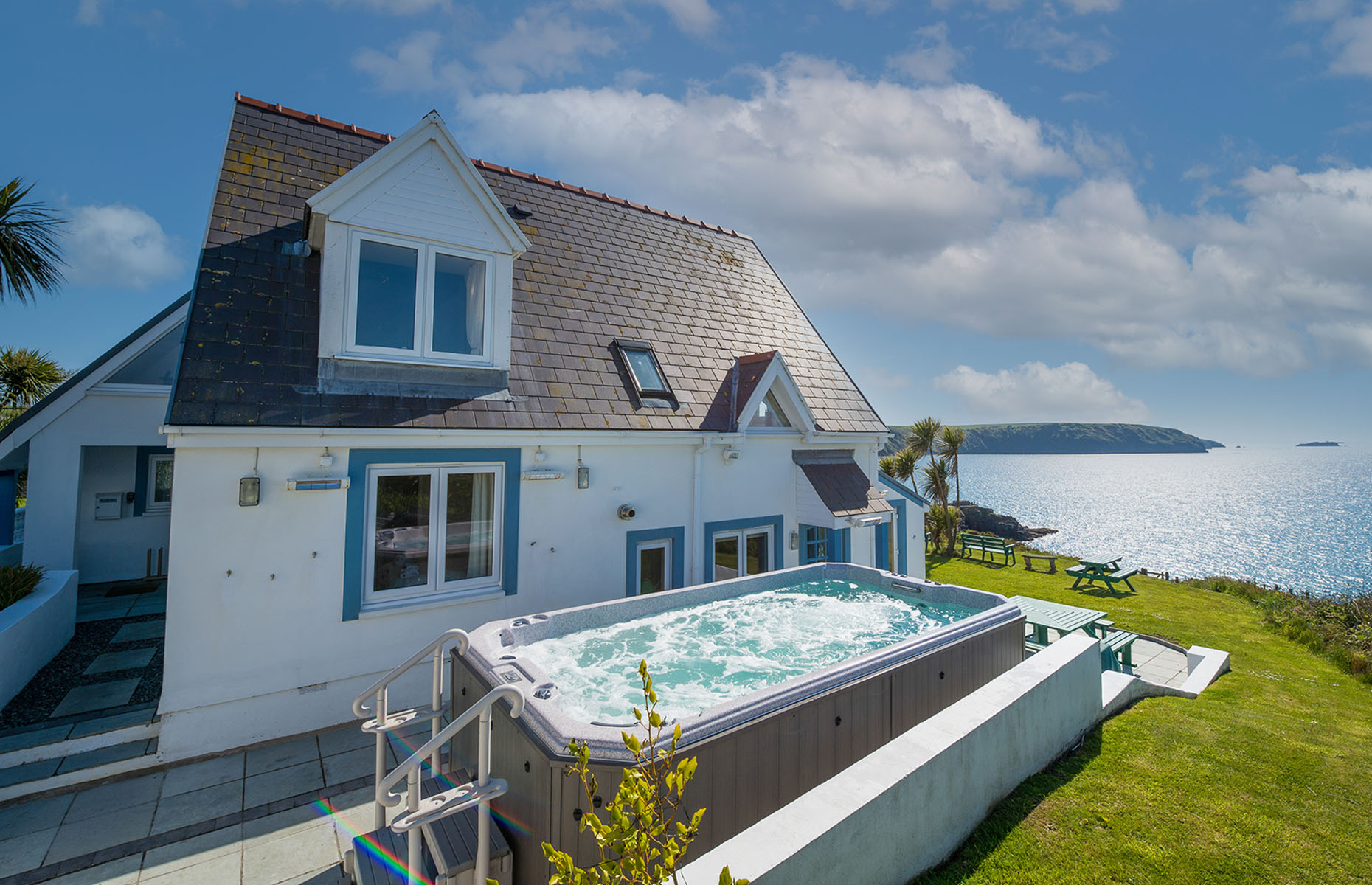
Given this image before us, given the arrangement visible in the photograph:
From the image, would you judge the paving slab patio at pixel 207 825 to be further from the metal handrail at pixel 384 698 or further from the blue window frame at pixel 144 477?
the blue window frame at pixel 144 477

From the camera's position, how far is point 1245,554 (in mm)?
41906

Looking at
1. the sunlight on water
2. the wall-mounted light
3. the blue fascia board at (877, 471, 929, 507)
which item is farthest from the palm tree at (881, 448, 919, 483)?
the wall-mounted light

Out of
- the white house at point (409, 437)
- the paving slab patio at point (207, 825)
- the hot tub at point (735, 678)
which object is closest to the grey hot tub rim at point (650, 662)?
the hot tub at point (735, 678)

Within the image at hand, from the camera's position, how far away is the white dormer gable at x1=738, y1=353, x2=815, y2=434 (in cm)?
1086

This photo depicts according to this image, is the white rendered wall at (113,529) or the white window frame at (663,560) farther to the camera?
the white rendered wall at (113,529)

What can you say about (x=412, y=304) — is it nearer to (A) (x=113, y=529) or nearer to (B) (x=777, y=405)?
(B) (x=777, y=405)

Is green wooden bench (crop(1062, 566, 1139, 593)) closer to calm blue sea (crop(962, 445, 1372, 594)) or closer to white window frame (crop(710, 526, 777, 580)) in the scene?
calm blue sea (crop(962, 445, 1372, 594))

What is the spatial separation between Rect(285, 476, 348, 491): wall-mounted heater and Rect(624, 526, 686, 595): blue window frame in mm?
4304

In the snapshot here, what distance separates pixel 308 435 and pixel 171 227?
14.8 m

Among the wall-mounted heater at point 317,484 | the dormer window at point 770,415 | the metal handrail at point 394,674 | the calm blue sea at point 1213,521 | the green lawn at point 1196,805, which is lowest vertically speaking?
the calm blue sea at point 1213,521

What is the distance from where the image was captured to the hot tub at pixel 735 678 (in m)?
4.06

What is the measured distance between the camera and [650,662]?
23.1 ft

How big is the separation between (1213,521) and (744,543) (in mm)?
81365

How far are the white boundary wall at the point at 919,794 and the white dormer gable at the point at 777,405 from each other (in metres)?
6.26
